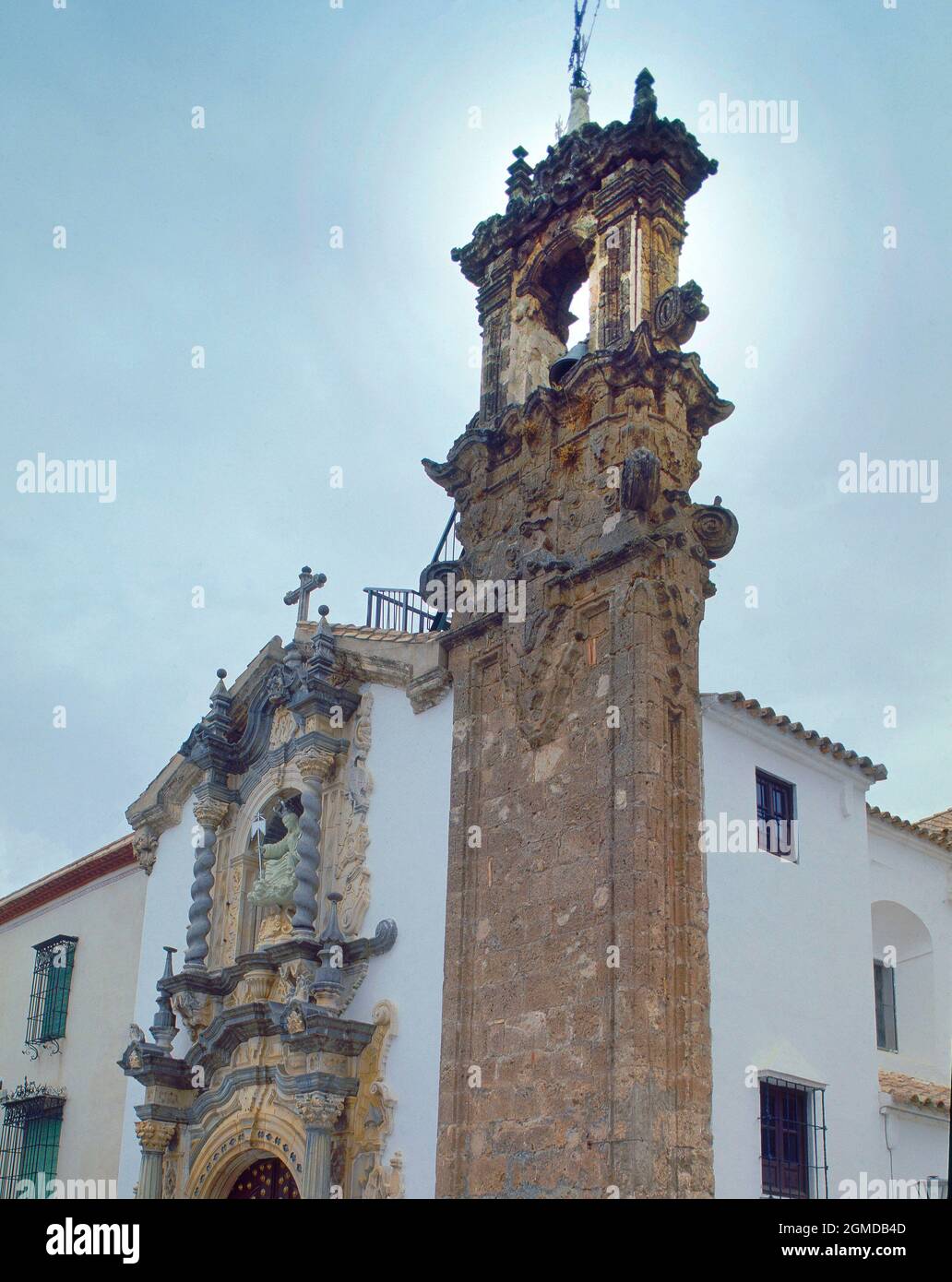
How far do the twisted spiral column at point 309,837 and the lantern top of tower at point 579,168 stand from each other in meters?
4.86

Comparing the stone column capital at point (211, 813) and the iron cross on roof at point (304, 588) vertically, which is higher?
the iron cross on roof at point (304, 588)

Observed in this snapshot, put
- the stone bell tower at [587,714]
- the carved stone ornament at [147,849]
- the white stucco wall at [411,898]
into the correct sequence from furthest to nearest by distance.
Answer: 1. the carved stone ornament at [147,849]
2. the white stucco wall at [411,898]
3. the stone bell tower at [587,714]

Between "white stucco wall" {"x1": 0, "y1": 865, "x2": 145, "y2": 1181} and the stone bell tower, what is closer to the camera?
the stone bell tower

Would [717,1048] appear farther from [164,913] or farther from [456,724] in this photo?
[164,913]

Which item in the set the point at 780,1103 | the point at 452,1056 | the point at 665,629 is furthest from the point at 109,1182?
the point at 665,629

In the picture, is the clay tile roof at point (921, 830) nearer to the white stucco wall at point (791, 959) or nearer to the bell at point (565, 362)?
the white stucco wall at point (791, 959)

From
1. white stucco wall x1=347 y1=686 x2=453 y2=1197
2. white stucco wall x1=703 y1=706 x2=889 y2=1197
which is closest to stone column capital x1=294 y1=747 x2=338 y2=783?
white stucco wall x1=347 y1=686 x2=453 y2=1197

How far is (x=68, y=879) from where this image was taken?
18.2 m

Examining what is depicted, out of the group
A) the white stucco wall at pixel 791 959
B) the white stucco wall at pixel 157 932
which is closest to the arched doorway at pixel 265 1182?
the white stucco wall at pixel 157 932

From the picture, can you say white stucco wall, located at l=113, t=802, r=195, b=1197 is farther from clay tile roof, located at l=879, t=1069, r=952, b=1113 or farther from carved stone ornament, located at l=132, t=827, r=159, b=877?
clay tile roof, located at l=879, t=1069, r=952, b=1113

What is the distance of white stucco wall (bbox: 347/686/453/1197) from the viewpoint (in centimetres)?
1178

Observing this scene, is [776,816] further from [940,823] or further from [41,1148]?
[41,1148]

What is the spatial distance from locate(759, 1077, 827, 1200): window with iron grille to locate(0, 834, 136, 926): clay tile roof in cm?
811

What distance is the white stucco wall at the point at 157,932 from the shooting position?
600 inches
